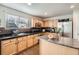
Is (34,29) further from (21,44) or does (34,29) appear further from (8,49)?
(8,49)

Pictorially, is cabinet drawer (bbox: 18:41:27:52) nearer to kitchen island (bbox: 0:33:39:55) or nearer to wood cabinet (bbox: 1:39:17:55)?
kitchen island (bbox: 0:33:39:55)

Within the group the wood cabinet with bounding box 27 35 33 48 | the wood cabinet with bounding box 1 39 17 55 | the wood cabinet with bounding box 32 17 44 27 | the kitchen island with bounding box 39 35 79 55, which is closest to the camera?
the kitchen island with bounding box 39 35 79 55

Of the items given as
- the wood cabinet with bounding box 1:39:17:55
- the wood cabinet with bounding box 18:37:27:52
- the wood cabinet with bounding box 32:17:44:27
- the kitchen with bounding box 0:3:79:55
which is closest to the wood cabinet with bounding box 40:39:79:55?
the kitchen with bounding box 0:3:79:55

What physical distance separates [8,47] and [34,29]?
2.78 metres

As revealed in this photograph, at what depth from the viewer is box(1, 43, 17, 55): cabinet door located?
263 cm

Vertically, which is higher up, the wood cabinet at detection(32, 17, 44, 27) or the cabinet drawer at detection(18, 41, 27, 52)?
the wood cabinet at detection(32, 17, 44, 27)

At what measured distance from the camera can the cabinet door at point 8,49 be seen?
2.63 meters

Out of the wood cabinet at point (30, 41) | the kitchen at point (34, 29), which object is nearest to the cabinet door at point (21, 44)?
the kitchen at point (34, 29)

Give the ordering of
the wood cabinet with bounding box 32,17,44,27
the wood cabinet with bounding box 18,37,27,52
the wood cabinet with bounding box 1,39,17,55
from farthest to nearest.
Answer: the wood cabinet with bounding box 32,17,44,27
the wood cabinet with bounding box 18,37,27,52
the wood cabinet with bounding box 1,39,17,55

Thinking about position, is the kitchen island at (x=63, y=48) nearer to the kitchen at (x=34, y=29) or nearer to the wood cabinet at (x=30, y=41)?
the kitchen at (x=34, y=29)

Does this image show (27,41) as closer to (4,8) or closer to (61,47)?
(4,8)

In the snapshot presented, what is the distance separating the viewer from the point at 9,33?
348 centimetres
